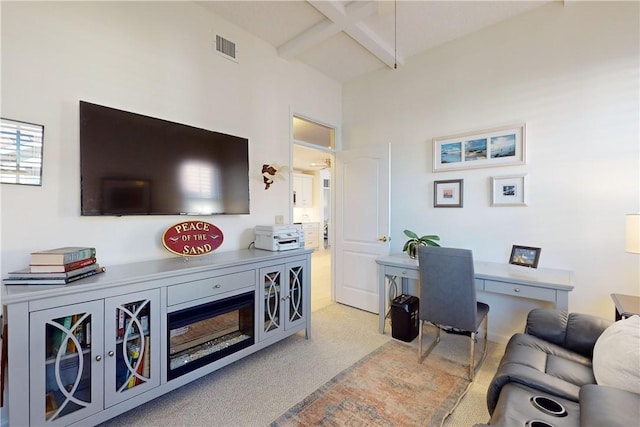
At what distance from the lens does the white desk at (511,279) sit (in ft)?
6.76

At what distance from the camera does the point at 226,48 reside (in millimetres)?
2674

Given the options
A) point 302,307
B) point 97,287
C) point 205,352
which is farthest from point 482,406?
point 97,287

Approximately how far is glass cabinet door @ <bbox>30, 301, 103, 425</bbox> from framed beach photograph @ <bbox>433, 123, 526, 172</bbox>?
319 centimetres

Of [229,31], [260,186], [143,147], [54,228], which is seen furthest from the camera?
[260,186]

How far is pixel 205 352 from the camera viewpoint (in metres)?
2.09

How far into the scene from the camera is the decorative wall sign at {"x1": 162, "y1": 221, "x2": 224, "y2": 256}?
2.05m

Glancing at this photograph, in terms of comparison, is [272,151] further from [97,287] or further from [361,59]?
[97,287]

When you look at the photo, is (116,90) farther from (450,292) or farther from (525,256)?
(525,256)

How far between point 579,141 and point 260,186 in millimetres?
2908

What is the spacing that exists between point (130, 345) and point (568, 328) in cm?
274

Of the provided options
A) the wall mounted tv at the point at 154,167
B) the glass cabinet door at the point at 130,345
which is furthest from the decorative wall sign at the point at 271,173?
the glass cabinet door at the point at 130,345

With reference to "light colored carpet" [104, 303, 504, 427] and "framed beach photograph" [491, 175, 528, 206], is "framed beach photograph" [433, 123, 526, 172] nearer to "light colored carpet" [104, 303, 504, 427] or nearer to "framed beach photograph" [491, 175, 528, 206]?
"framed beach photograph" [491, 175, 528, 206]

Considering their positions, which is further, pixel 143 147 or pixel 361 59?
pixel 361 59

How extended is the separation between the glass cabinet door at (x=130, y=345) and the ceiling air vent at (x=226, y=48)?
7.22ft
